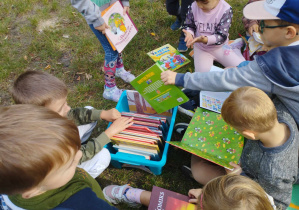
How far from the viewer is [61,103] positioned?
165 cm

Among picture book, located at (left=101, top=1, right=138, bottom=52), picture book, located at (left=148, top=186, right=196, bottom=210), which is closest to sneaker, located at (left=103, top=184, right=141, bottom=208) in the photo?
picture book, located at (left=148, top=186, right=196, bottom=210)

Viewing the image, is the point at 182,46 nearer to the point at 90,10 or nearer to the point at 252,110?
the point at 90,10

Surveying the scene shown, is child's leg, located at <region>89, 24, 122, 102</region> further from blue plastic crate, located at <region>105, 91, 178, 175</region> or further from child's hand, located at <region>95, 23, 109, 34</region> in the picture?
blue plastic crate, located at <region>105, 91, 178, 175</region>

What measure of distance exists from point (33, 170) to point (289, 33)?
1654 mm

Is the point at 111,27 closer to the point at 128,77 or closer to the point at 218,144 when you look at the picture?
the point at 128,77

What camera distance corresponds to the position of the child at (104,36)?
2.05 meters

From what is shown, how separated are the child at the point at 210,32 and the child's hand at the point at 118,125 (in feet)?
3.44

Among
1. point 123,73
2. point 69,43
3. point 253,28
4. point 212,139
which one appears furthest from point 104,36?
point 253,28

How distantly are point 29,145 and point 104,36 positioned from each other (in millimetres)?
1767

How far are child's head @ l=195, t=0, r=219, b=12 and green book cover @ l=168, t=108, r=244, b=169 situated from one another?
113cm

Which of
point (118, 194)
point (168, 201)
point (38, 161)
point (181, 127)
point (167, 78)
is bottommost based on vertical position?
point (118, 194)

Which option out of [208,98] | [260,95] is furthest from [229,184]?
[208,98]

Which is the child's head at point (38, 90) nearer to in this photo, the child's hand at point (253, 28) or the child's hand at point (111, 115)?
the child's hand at point (111, 115)

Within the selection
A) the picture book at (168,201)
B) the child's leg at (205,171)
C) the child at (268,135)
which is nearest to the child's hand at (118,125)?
the picture book at (168,201)
